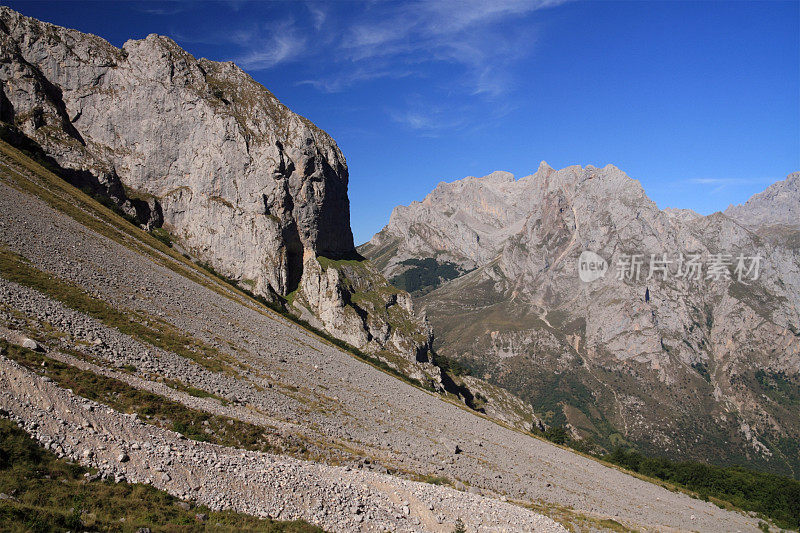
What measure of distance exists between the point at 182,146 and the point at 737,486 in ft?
619

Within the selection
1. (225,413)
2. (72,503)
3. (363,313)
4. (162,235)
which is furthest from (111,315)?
(363,313)

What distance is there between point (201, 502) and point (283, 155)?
419 feet

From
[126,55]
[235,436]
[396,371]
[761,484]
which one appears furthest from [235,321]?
[761,484]

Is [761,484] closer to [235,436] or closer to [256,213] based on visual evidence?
[235,436]

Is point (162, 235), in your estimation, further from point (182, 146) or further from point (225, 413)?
point (225, 413)

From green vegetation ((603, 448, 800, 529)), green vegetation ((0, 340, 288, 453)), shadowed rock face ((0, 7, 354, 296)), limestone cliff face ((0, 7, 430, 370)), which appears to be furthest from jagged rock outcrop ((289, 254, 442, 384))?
green vegetation ((0, 340, 288, 453))

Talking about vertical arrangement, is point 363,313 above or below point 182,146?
below

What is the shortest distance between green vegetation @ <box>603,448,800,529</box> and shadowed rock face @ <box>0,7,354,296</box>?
408 feet

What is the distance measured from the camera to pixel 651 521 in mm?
52750

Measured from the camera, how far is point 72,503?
15.6 meters

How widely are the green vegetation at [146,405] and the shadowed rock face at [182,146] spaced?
3675 inches

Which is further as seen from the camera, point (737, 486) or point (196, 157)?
point (196, 157)

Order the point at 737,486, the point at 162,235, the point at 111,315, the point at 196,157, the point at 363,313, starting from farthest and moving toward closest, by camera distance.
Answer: the point at 363,313 < the point at 196,157 < the point at 162,235 < the point at 737,486 < the point at 111,315

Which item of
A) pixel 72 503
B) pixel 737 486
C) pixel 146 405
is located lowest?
pixel 72 503
